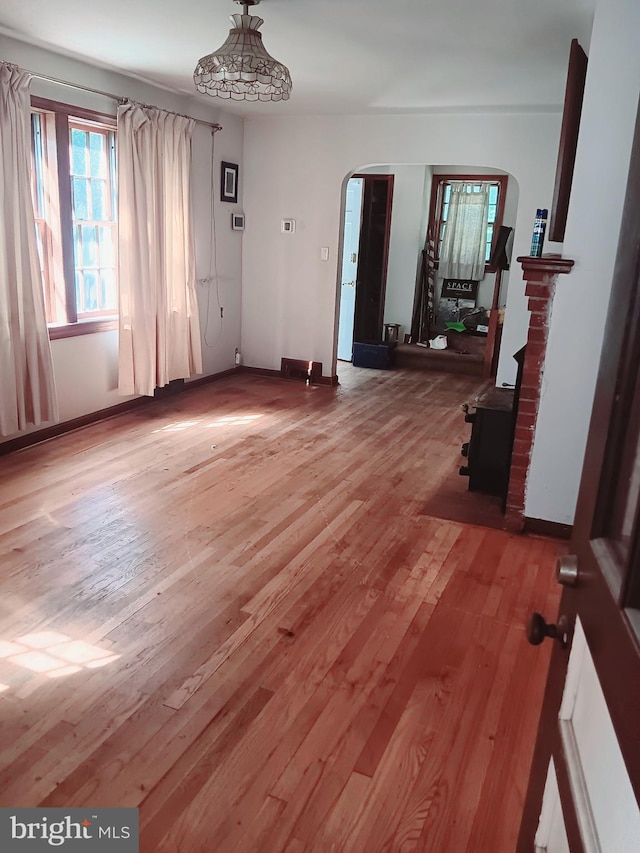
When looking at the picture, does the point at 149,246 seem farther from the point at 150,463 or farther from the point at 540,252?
the point at 540,252

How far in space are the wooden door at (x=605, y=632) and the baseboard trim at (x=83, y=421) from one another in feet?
12.9

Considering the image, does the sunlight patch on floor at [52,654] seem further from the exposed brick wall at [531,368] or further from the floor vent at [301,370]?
the floor vent at [301,370]

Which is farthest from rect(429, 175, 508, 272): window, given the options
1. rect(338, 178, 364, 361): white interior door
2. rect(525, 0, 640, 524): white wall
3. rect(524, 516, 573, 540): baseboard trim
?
rect(524, 516, 573, 540): baseboard trim

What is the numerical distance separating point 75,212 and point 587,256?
342cm

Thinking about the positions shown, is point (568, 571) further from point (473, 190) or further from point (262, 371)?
point (473, 190)

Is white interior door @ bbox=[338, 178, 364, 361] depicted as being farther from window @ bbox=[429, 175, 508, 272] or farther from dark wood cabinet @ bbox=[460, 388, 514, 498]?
dark wood cabinet @ bbox=[460, 388, 514, 498]

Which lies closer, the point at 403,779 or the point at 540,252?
the point at 403,779

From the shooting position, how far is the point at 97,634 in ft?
7.81

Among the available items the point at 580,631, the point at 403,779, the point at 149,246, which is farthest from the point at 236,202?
the point at 580,631

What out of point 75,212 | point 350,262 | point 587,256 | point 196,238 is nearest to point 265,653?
Answer: point 587,256

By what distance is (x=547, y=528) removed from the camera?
3369 millimetres

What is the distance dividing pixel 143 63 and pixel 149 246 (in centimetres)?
122

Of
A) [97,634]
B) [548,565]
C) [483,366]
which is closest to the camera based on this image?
[97,634]
